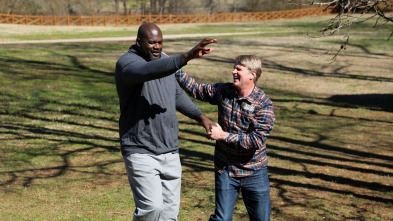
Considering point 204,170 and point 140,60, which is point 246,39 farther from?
point 140,60

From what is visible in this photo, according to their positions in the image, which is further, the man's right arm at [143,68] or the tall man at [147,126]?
the tall man at [147,126]

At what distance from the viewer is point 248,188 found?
4.01 meters

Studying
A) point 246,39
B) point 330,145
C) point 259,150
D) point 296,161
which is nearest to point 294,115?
point 330,145

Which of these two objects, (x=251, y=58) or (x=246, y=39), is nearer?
(x=251, y=58)

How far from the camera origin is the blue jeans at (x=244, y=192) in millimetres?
3990

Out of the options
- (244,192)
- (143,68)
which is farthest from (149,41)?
(244,192)

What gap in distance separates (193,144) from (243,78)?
5988 mm

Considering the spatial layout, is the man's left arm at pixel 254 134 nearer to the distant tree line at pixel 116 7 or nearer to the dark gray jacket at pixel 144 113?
the dark gray jacket at pixel 144 113

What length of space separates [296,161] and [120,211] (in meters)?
3.91

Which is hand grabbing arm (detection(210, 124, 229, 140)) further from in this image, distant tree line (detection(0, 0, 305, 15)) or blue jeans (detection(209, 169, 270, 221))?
distant tree line (detection(0, 0, 305, 15))

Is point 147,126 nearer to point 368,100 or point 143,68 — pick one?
point 143,68

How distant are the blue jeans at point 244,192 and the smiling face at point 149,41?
1.09m

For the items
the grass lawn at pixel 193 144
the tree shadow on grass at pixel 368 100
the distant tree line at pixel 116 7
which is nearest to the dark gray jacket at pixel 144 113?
the grass lawn at pixel 193 144

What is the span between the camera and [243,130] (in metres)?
3.96
